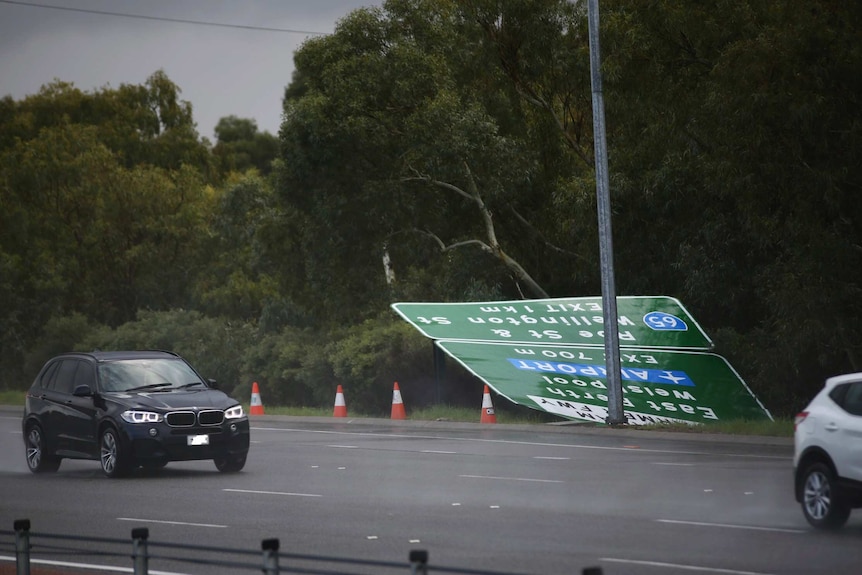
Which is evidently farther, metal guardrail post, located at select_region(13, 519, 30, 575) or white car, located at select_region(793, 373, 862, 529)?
white car, located at select_region(793, 373, 862, 529)

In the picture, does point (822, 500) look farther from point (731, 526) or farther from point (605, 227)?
point (605, 227)

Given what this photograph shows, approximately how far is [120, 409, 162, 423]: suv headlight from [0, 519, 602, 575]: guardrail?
14.3ft

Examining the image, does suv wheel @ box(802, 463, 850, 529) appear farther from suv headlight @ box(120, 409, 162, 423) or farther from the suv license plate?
suv headlight @ box(120, 409, 162, 423)

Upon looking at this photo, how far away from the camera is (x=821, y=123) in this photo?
23406 mm

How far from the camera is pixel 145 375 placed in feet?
64.0

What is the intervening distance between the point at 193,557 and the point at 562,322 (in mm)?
18046

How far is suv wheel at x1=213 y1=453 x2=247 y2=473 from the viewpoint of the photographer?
19047mm

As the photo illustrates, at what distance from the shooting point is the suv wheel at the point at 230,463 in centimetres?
1905

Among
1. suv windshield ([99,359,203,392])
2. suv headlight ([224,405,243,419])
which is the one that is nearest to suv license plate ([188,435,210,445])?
suv headlight ([224,405,243,419])

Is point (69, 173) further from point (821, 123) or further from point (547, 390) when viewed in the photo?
point (821, 123)

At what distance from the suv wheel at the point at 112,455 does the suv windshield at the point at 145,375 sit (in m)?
0.78

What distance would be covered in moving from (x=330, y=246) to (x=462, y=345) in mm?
8308

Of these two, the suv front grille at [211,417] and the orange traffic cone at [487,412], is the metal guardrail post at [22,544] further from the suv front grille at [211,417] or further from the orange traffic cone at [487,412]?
the orange traffic cone at [487,412]

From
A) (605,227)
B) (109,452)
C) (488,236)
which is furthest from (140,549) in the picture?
(488,236)
